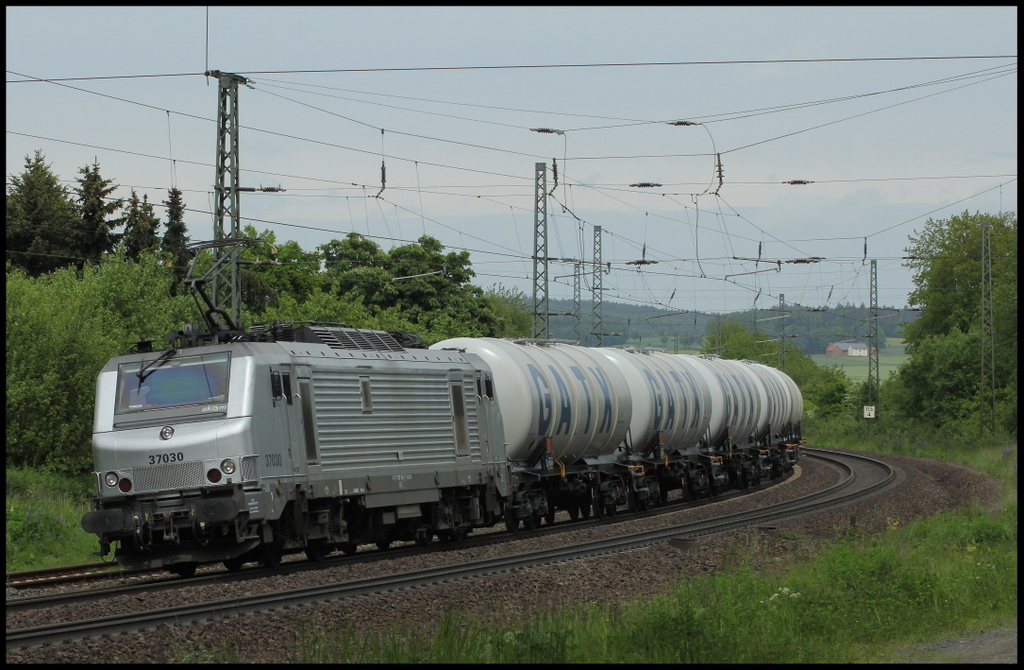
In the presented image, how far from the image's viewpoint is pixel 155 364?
16594 millimetres

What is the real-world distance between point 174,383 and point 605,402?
11518mm

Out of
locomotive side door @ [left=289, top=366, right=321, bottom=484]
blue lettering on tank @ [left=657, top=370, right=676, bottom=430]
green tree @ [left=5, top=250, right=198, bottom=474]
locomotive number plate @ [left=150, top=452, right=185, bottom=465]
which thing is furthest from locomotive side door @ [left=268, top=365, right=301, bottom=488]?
green tree @ [left=5, top=250, right=198, bottom=474]

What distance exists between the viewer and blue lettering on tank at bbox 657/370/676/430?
1134 inches

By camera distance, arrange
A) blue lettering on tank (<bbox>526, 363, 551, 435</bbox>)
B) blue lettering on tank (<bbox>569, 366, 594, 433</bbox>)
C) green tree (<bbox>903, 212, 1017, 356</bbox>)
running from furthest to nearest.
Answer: green tree (<bbox>903, 212, 1017, 356</bbox>) < blue lettering on tank (<bbox>569, 366, 594, 433</bbox>) < blue lettering on tank (<bbox>526, 363, 551, 435</bbox>)

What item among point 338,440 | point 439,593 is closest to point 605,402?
point 338,440

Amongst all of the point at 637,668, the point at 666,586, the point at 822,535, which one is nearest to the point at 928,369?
the point at 822,535

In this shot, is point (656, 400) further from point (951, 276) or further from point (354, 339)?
point (951, 276)

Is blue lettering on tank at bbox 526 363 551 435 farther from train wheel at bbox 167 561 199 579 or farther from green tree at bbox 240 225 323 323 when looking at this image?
green tree at bbox 240 225 323 323

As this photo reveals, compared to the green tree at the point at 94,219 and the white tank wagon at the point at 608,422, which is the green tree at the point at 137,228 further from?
the white tank wagon at the point at 608,422

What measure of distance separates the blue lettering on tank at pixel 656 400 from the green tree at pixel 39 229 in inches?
1619

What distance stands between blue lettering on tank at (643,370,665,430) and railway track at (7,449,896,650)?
306cm

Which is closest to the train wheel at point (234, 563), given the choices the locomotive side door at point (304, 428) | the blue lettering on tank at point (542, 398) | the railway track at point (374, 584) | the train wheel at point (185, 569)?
the train wheel at point (185, 569)

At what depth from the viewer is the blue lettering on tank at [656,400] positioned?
91.6 ft

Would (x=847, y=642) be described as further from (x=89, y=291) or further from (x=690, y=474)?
(x=89, y=291)
